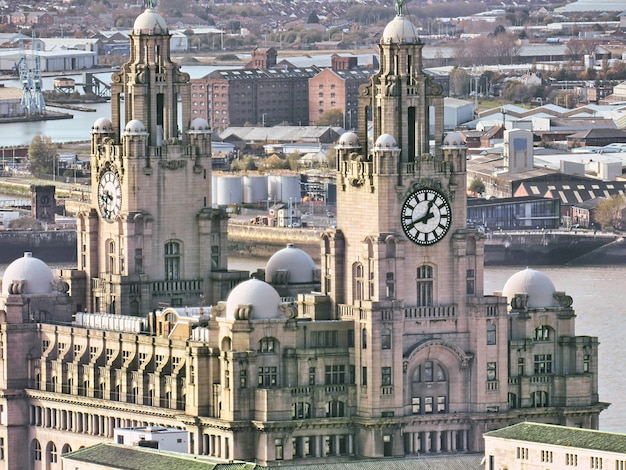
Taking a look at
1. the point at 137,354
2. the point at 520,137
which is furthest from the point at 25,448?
the point at 520,137

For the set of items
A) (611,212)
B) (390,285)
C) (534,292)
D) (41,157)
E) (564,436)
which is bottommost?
(564,436)

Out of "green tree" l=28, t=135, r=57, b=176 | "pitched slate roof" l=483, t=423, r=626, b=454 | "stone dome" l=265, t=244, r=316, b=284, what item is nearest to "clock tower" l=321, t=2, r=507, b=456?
"stone dome" l=265, t=244, r=316, b=284

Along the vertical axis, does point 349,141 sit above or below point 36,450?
above

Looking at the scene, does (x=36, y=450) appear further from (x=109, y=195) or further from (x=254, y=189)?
(x=254, y=189)

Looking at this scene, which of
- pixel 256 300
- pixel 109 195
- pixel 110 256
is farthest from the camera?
pixel 109 195

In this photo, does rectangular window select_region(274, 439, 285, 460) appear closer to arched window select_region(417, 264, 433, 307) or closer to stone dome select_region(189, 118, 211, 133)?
arched window select_region(417, 264, 433, 307)

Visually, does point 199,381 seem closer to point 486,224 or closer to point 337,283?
point 337,283

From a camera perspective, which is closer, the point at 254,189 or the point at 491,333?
the point at 491,333

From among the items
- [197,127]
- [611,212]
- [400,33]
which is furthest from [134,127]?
[611,212]

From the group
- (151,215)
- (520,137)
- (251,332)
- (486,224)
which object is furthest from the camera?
(520,137)
